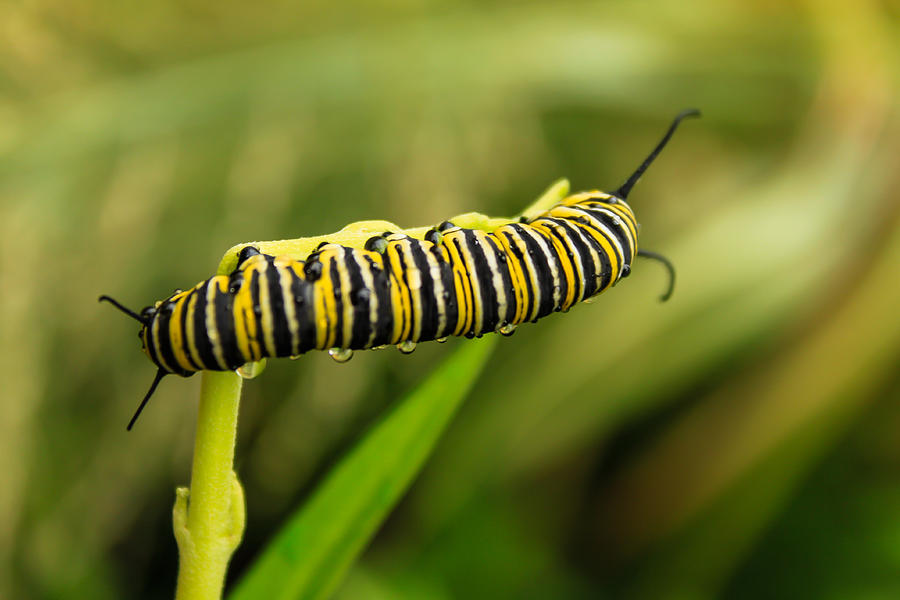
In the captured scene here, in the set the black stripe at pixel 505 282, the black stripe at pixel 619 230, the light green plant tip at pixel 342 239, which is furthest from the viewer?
the black stripe at pixel 619 230

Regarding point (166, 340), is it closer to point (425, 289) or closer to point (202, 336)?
point (202, 336)

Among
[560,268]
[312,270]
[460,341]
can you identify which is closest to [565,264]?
[560,268]

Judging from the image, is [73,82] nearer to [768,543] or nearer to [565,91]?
[565,91]

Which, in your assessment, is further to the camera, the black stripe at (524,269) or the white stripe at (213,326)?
the black stripe at (524,269)

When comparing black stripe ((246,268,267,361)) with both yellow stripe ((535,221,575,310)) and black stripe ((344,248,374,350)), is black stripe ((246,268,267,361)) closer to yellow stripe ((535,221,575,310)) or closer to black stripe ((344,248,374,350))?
black stripe ((344,248,374,350))

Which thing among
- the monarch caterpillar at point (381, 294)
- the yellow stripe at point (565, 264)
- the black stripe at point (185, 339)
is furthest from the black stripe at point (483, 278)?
the black stripe at point (185, 339)

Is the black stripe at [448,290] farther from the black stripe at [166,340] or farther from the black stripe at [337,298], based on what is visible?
the black stripe at [166,340]

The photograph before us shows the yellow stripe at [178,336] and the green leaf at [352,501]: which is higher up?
the yellow stripe at [178,336]

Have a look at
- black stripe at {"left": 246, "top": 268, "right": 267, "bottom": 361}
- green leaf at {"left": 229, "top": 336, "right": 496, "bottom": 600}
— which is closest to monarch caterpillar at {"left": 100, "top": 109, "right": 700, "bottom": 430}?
black stripe at {"left": 246, "top": 268, "right": 267, "bottom": 361}
